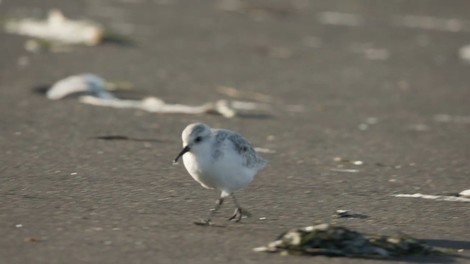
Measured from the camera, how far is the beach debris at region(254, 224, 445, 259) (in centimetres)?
726

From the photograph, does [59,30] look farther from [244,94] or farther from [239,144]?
[239,144]

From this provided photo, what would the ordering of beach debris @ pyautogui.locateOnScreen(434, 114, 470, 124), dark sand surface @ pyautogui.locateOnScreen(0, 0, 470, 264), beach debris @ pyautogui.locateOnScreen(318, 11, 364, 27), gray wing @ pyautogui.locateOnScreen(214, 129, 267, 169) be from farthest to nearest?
beach debris @ pyautogui.locateOnScreen(318, 11, 364, 27) < beach debris @ pyautogui.locateOnScreen(434, 114, 470, 124) < gray wing @ pyautogui.locateOnScreen(214, 129, 267, 169) < dark sand surface @ pyautogui.locateOnScreen(0, 0, 470, 264)

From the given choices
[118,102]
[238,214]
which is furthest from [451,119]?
[238,214]

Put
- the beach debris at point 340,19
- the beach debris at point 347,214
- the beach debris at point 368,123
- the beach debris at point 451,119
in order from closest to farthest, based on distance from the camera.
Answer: the beach debris at point 347,214, the beach debris at point 368,123, the beach debris at point 451,119, the beach debris at point 340,19

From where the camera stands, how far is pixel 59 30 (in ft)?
62.5

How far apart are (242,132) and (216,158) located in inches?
161

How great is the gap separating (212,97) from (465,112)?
8.90 ft

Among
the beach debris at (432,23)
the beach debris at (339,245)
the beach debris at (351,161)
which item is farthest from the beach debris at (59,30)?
the beach debris at (339,245)

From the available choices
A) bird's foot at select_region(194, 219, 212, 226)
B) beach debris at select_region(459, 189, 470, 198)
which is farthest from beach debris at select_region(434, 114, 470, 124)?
bird's foot at select_region(194, 219, 212, 226)

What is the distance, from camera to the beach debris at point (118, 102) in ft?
43.3

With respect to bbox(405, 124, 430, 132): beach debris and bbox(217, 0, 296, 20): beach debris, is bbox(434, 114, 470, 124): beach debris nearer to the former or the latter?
bbox(405, 124, 430, 132): beach debris

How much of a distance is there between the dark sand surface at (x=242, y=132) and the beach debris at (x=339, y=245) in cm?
10

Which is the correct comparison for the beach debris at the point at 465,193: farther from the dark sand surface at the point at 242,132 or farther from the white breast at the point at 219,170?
the white breast at the point at 219,170

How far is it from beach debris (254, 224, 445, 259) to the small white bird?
2.62 feet
